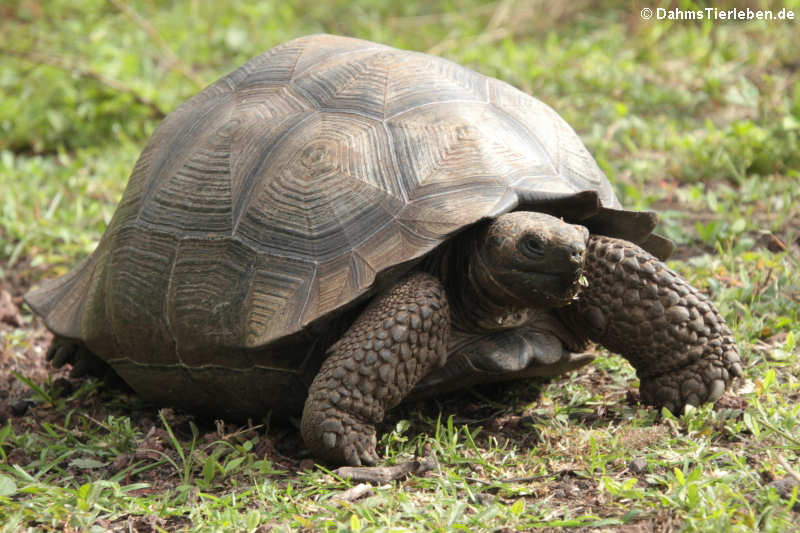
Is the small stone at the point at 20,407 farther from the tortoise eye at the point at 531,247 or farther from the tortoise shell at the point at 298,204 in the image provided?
the tortoise eye at the point at 531,247

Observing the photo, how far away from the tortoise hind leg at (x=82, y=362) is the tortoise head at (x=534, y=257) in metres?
1.95

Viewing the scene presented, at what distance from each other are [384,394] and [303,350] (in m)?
0.39

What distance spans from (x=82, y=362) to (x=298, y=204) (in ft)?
5.01

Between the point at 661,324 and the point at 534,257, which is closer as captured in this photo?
the point at 534,257

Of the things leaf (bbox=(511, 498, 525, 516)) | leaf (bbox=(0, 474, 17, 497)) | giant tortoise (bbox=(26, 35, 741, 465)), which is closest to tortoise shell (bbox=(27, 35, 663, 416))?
giant tortoise (bbox=(26, 35, 741, 465))

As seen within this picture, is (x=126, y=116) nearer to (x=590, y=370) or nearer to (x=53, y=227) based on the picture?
(x=53, y=227)

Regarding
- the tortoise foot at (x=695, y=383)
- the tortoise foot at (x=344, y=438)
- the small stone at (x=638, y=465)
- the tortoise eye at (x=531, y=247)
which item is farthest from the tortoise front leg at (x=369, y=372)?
the tortoise foot at (x=695, y=383)

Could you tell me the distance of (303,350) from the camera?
3225 millimetres

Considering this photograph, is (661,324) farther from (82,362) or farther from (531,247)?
(82,362)

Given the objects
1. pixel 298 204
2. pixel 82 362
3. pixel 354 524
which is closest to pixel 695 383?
pixel 354 524

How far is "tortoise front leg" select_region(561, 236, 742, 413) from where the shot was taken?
318 cm

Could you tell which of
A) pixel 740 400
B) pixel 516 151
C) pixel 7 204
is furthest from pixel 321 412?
pixel 7 204

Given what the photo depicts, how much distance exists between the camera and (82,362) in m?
4.07

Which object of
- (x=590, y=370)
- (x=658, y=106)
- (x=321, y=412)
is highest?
(x=658, y=106)
